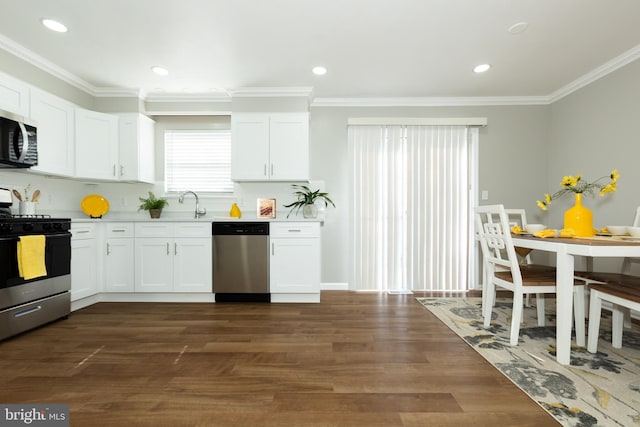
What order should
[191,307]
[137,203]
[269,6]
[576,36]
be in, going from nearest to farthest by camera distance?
[269,6], [576,36], [191,307], [137,203]

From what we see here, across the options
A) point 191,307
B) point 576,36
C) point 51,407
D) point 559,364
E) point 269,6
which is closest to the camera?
point 51,407

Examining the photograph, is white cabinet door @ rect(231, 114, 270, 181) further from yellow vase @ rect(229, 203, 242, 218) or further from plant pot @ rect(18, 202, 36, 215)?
plant pot @ rect(18, 202, 36, 215)

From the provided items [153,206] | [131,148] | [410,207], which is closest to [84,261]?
[153,206]

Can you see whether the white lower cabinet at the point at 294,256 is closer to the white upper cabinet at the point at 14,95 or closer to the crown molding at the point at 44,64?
the white upper cabinet at the point at 14,95

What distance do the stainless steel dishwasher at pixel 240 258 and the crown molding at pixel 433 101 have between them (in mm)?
1918

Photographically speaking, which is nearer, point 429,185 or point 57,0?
point 57,0

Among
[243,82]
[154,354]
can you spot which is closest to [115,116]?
[243,82]

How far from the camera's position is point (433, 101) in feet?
13.3

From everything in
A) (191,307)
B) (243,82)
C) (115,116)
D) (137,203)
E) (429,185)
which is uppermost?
(243,82)

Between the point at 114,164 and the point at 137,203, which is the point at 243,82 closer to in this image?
the point at 114,164

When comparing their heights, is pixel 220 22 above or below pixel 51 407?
above

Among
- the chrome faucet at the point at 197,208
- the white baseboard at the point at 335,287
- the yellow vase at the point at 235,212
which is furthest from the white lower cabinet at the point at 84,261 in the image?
the white baseboard at the point at 335,287

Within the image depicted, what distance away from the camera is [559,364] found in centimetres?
193

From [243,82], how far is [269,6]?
1397 millimetres
